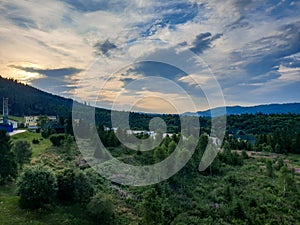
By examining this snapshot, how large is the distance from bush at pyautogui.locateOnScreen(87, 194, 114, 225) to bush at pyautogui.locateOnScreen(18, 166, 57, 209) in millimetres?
3085

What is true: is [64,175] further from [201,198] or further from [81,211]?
[201,198]

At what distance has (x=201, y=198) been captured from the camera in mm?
24828

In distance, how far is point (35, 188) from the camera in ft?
62.3

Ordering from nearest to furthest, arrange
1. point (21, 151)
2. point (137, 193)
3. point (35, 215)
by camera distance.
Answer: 1. point (35, 215)
2. point (137, 193)
3. point (21, 151)

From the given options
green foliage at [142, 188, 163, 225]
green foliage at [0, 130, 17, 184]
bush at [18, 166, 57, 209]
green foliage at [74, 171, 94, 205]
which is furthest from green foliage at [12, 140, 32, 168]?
green foliage at [142, 188, 163, 225]

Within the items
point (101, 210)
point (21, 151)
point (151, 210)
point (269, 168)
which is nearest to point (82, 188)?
point (101, 210)

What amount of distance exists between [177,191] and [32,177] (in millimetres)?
13284

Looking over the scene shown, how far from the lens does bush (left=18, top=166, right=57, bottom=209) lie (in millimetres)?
18895

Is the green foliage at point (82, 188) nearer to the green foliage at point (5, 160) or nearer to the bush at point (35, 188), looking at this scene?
the bush at point (35, 188)

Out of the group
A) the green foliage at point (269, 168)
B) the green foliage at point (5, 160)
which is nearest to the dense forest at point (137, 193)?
the green foliage at point (5, 160)

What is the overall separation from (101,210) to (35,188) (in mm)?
4890

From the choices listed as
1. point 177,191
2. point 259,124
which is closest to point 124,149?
point 177,191

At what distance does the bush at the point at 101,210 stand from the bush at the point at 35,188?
308 cm

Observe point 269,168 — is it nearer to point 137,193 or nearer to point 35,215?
point 137,193
